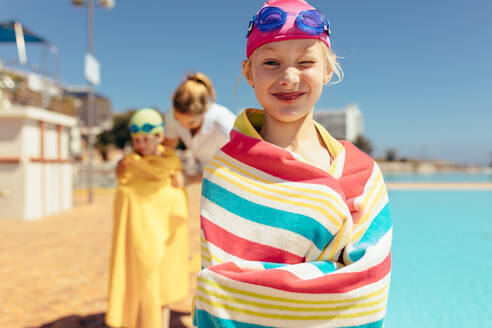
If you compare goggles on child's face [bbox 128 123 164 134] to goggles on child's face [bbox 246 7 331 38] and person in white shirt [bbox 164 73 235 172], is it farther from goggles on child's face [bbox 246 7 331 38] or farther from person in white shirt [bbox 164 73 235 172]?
goggles on child's face [bbox 246 7 331 38]

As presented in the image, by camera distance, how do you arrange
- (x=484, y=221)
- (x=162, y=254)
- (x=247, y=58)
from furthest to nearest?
(x=484, y=221) → (x=162, y=254) → (x=247, y=58)

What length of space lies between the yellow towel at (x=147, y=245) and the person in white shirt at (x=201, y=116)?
0.45 meters

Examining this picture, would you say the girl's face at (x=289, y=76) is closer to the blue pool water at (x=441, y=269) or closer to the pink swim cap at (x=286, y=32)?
the pink swim cap at (x=286, y=32)

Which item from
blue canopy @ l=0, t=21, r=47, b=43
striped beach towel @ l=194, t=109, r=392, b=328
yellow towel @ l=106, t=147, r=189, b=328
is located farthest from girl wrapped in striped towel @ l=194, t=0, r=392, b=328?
blue canopy @ l=0, t=21, r=47, b=43

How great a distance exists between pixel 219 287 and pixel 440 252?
800cm

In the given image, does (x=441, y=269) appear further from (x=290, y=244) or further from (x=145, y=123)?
(x=290, y=244)

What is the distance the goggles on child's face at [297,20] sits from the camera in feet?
4.00

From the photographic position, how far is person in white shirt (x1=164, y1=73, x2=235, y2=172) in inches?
107

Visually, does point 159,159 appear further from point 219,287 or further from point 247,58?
point 219,287

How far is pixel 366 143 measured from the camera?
6725 centimetres

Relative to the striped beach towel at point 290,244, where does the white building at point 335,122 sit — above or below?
above

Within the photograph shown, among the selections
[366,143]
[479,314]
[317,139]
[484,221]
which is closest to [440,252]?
[479,314]

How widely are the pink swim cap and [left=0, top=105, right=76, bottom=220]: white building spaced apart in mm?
9853

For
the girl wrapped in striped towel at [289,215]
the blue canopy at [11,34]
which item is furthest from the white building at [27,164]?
the girl wrapped in striped towel at [289,215]
